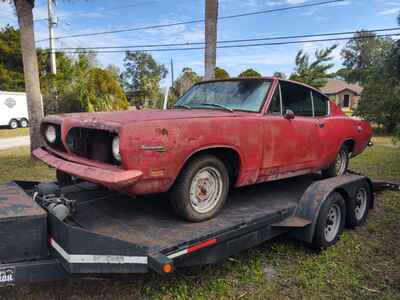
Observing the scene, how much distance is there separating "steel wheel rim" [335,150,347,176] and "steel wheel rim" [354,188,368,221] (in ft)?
2.52

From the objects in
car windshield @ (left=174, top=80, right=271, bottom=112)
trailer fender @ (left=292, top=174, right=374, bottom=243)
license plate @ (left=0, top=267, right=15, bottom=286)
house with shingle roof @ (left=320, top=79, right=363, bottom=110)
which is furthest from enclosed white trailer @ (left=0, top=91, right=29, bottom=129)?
house with shingle roof @ (left=320, top=79, right=363, bottom=110)

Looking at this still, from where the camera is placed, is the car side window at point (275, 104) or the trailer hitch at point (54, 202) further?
the car side window at point (275, 104)

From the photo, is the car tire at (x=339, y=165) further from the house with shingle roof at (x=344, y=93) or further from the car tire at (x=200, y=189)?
the house with shingle roof at (x=344, y=93)

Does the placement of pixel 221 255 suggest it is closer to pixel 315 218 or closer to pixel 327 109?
pixel 315 218

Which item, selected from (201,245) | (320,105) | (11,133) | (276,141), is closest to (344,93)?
(11,133)

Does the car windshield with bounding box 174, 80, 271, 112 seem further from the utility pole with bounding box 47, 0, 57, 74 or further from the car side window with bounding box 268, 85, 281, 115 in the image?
the utility pole with bounding box 47, 0, 57, 74

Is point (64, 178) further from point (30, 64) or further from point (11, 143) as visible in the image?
point (11, 143)

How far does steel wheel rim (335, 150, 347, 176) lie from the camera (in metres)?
5.46

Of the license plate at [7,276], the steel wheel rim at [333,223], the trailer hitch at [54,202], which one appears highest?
the trailer hitch at [54,202]

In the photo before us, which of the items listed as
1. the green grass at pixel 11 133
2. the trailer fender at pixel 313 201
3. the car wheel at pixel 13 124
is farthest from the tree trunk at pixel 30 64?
the car wheel at pixel 13 124

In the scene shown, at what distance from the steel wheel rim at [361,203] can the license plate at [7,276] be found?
4.05 meters

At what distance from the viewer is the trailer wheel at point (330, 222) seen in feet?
12.3

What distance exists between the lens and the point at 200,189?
3.33 meters

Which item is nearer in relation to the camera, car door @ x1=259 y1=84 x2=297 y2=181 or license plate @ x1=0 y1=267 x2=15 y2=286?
license plate @ x1=0 y1=267 x2=15 y2=286
